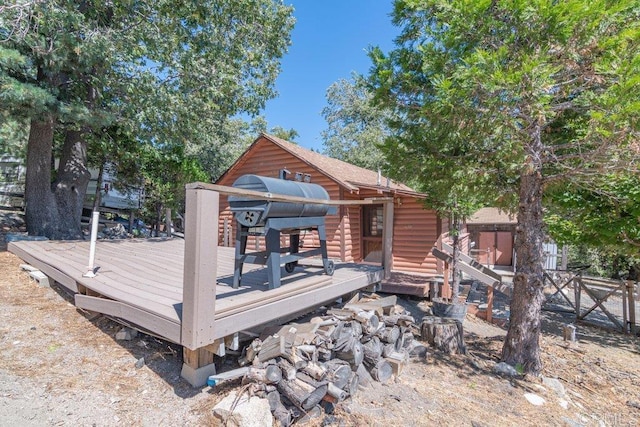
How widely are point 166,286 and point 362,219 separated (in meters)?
7.62

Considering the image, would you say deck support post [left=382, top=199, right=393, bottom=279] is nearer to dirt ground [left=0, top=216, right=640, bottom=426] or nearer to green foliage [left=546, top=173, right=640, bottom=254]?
dirt ground [left=0, top=216, right=640, bottom=426]

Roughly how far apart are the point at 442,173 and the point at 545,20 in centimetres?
230

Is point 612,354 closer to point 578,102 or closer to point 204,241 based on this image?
point 578,102

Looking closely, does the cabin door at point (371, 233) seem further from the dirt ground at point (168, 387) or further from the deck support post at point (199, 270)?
the deck support post at point (199, 270)

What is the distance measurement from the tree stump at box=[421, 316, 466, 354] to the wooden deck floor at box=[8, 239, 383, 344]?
1.20 metres

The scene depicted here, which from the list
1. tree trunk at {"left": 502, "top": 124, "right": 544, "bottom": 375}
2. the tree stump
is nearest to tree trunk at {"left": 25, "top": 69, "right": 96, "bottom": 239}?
the tree stump

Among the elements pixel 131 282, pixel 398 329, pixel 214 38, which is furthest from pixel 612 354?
pixel 214 38

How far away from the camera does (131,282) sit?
13.0ft

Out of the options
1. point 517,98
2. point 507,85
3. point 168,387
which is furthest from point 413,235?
point 168,387

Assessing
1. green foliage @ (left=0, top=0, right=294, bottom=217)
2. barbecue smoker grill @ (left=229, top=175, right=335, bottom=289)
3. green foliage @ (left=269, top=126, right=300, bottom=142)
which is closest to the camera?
barbecue smoker grill @ (left=229, top=175, right=335, bottom=289)

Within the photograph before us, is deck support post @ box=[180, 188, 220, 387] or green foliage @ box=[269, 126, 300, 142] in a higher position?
green foliage @ box=[269, 126, 300, 142]

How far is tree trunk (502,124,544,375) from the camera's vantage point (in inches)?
177

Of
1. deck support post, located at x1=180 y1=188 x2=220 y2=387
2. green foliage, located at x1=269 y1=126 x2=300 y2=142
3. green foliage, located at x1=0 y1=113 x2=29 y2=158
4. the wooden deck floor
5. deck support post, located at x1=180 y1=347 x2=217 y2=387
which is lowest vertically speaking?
deck support post, located at x1=180 y1=347 x2=217 y2=387

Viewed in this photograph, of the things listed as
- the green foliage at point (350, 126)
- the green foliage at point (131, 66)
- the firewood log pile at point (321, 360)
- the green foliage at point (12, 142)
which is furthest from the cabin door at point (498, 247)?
the green foliage at point (12, 142)
